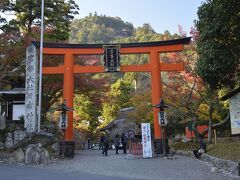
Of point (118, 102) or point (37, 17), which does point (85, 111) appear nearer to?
point (118, 102)

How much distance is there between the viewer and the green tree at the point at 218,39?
12.8 meters

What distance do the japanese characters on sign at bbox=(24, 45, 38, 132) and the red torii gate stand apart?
2.27 feet

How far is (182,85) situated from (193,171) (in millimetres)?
14628

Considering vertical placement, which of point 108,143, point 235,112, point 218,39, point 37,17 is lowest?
point 108,143

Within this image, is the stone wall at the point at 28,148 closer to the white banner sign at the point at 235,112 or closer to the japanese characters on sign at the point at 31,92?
the japanese characters on sign at the point at 31,92

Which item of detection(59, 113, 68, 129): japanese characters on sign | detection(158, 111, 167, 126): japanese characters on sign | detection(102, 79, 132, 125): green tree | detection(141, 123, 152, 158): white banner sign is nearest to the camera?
detection(141, 123, 152, 158): white banner sign

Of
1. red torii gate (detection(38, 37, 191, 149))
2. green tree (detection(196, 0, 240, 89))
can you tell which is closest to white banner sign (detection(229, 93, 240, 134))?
red torii gate (detection(38, 37, 191, 149))

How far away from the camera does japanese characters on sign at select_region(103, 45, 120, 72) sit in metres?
22.0

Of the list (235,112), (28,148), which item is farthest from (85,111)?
(235,112)

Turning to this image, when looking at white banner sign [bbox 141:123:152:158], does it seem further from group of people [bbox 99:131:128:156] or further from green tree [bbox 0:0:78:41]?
green tree [bbox 0:0:78:41]

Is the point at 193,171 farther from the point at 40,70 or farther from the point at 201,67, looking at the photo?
the point at 40,70

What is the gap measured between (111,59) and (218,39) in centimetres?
951

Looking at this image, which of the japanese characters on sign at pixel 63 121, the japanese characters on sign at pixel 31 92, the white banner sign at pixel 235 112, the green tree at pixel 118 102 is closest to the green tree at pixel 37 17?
the japanese characters on sign at pixel 31 92

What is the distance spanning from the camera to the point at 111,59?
72.2 ft
